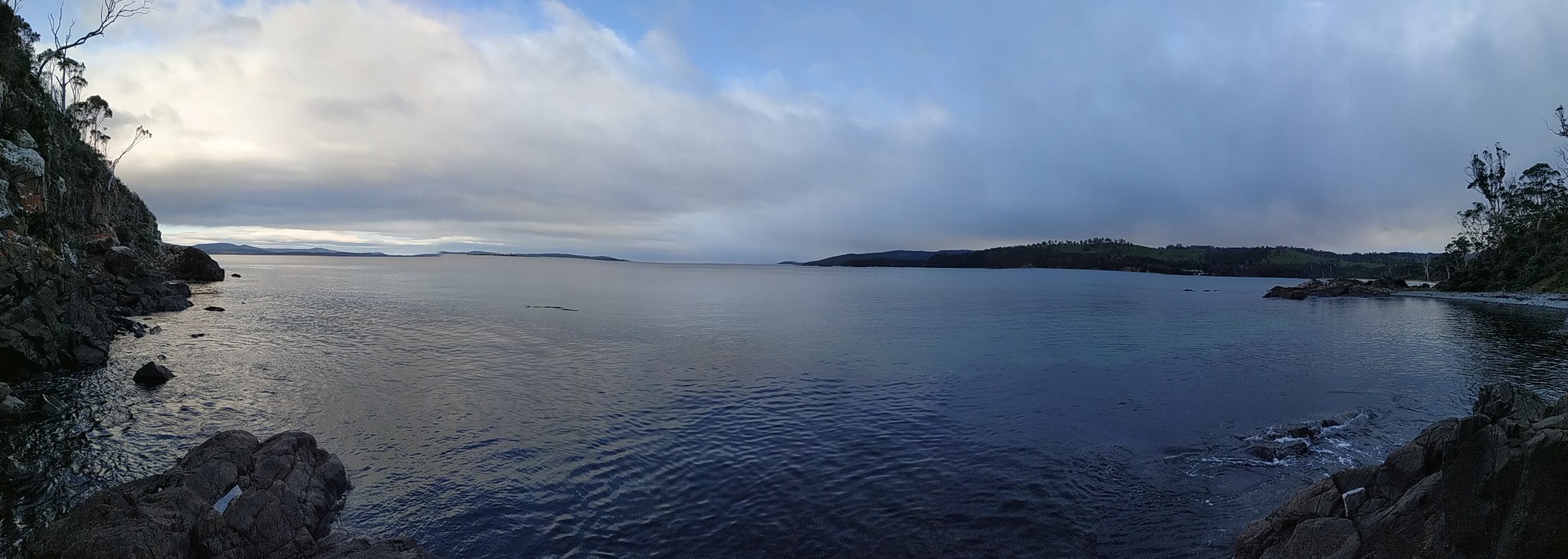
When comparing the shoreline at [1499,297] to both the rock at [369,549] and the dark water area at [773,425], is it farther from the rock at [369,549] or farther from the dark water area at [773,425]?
the rock at [369,549]

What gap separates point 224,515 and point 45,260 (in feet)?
101

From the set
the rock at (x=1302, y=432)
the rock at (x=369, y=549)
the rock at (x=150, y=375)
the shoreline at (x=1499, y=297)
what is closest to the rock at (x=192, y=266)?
the rock at (x=150, y=375)

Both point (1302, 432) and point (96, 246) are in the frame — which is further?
point (96, 246)

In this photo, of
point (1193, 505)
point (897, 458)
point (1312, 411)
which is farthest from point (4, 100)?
point (1312, 411)

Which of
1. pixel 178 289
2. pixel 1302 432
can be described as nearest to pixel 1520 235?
pixel 1302 432

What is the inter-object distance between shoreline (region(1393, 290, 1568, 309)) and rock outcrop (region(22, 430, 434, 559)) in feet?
367

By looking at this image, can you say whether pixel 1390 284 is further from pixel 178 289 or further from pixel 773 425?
pixel 178 289

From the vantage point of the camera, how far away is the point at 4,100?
35500mm

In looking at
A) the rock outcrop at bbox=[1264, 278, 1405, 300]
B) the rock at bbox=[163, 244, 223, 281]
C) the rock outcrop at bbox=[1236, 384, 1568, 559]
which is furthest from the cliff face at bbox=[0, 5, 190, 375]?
the rock outcrop at bbox=[1264, 278, 1405, 300]

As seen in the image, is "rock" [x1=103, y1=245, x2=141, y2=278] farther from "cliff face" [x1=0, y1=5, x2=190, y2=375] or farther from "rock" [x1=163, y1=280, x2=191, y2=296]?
"rock" [x1=163, y1=280, x2=191, y2=296]

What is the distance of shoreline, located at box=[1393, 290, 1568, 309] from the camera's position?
75.1 m

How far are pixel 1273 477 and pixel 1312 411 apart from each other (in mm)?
11615

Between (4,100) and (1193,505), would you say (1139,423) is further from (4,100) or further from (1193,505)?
(4,100)

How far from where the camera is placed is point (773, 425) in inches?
933
